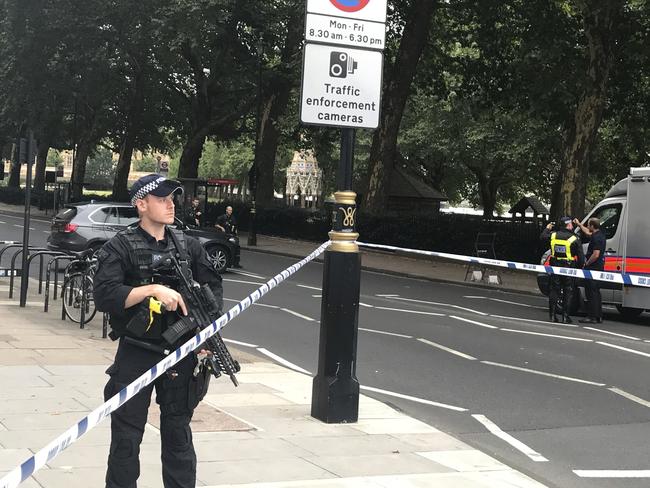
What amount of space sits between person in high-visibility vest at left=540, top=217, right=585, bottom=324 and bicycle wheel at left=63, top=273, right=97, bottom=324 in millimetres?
7586

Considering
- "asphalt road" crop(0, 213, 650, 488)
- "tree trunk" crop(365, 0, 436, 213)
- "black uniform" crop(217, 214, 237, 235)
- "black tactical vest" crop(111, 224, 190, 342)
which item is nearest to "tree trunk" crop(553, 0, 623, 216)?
"tree trunk" crop(365, 0, 436, 213)

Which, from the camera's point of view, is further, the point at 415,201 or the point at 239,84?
the point at 415,201

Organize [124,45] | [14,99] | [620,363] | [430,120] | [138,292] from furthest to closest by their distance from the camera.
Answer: [430,120] → [14,99] → [124,45] → [620,363] → [138,292]


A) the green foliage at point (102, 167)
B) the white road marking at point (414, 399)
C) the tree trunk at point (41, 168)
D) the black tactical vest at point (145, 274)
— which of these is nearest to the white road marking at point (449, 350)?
the white road marking at point (414, 399)

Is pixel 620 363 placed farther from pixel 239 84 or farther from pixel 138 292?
pixel 239 84

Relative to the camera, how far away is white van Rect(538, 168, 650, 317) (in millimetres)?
16844

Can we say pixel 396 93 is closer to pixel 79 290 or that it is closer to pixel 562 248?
pixel 562 248

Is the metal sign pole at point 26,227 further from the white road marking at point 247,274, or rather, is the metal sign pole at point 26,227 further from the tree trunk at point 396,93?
the tree trunk at point 396,93

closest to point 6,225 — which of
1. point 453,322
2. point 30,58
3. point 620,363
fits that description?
point 30,58

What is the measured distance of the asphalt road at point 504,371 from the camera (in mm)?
7125

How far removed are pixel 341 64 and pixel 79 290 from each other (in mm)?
7298

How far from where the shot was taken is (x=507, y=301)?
19500mm

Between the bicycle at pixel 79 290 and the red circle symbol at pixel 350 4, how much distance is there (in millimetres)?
6147

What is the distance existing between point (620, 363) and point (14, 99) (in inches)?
1664
